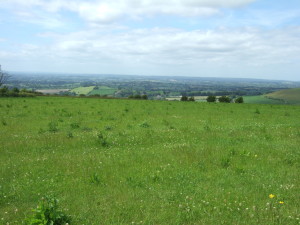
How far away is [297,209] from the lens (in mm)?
6352

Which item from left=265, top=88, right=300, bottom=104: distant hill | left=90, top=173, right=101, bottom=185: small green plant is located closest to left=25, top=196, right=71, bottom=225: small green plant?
left=90, top=173, right=101, bottom=185: small green plant

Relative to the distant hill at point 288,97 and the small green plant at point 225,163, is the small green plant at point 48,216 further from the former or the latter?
the distant hill at point 288,97

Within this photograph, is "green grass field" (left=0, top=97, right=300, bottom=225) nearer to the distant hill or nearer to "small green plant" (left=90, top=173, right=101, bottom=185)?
"small green plant" (left=90, top=173, right=101, bottom=185)

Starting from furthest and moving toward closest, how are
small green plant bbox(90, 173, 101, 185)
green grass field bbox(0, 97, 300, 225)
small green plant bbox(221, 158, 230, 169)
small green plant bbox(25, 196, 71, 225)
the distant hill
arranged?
the distant hill < small green plant bbox(221, 158, 230, 169) < small green plant bbox(90, 173, 101, 185) < green grass field bbox(0, 97, 300, 225) < small green plant bbox(25, 196, 71, 225)

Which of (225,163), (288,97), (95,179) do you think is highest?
(288,97)

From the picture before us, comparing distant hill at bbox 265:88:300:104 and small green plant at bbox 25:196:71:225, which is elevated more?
distant hill at bbox 265:88:300:104

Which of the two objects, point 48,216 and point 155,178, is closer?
point 48,216

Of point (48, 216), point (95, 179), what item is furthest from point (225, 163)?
point (48, 216)

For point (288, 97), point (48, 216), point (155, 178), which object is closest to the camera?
point (48, 216)

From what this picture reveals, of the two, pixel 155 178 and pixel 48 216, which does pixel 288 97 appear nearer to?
pixel 155 178

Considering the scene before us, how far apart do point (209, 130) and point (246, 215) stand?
10855 mm

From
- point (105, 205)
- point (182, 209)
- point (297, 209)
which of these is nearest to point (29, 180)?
point (105, 205)

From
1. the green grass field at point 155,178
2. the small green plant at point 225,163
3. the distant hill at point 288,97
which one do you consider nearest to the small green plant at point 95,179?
the green grass field at point 155,178

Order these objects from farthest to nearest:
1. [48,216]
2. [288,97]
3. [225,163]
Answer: [288,97], [225,163], [48,216]
